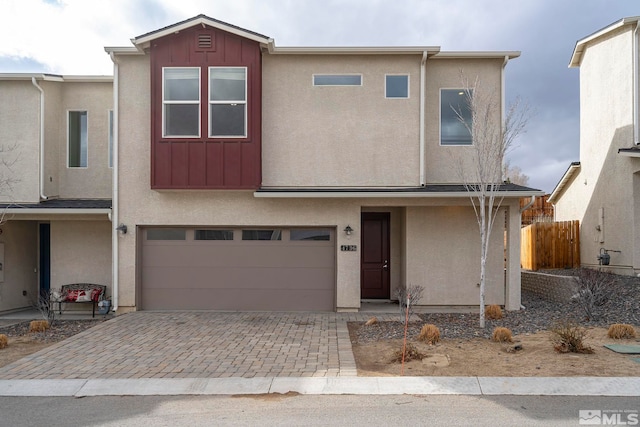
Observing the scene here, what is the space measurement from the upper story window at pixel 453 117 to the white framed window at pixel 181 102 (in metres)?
6.42

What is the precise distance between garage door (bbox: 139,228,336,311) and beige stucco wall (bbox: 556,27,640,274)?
360 inches

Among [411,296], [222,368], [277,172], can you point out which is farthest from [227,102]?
[222,368]

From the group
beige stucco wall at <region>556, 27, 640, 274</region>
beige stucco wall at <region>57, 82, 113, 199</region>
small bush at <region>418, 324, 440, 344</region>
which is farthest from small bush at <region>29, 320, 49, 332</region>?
beige stucco wall at <region>556, 27, 640, 274</region>

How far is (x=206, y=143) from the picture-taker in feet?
38.0

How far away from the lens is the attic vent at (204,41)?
38.3ft

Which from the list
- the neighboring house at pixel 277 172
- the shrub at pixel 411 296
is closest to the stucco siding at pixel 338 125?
the neighboring house at pixel 277 172

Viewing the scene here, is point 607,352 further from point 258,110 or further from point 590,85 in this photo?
point 590,85

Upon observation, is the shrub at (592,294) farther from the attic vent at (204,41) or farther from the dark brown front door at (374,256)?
the attic vent at (204,41)

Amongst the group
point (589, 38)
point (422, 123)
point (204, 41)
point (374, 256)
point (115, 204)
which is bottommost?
point (374, 256)

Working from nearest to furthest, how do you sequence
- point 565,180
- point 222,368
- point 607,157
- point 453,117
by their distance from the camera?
point 222,368 → point 453,117 → point 607,157 → point 565,180

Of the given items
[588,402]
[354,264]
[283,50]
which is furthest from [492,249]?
[283,50]

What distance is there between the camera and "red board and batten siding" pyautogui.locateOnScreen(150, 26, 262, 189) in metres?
11.5

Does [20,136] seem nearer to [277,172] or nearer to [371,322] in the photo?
[277,172]

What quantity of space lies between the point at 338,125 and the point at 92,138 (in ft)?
23.7
